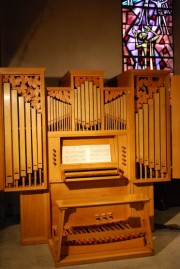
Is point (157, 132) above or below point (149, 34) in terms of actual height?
below

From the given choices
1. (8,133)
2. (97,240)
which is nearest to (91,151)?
(8,133)

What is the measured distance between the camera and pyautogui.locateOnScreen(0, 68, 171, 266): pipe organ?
4988mm

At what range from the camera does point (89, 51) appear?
6.86 m

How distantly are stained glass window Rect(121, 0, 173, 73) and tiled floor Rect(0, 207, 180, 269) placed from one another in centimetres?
330

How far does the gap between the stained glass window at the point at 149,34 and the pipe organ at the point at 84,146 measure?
1.85m

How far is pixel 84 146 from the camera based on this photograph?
5547 millimetres

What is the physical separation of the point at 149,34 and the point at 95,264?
4799 millimetres

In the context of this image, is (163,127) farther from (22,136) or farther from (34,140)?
(22,136)

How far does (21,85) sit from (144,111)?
1.84m

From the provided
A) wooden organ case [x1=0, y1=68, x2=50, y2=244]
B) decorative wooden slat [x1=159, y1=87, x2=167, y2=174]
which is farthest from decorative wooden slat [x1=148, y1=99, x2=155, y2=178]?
wooden organ case [x1=0, y1=68, x2=50, y2=244]

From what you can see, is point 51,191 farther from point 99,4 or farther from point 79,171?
point 99,4

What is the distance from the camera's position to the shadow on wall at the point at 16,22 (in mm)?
6473

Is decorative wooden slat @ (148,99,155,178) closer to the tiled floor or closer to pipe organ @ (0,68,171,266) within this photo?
Result: pipe organ @ (0,68,171,266)

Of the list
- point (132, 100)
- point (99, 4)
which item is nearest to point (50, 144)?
point (132, 100)
